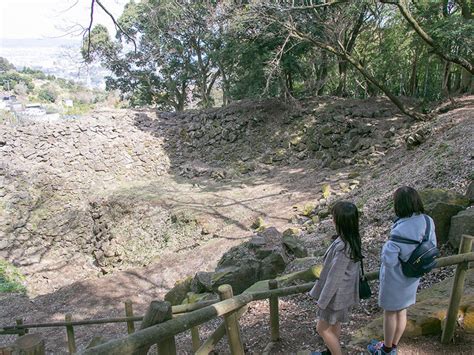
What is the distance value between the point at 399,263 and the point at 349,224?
39 centimetres

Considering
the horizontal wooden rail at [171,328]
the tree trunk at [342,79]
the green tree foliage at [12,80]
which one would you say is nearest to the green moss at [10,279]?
the horizontal wooden rail at [171,328]

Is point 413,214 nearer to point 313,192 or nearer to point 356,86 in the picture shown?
point 313,192

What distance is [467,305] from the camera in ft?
9.32

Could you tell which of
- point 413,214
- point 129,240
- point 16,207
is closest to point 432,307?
point 413,214

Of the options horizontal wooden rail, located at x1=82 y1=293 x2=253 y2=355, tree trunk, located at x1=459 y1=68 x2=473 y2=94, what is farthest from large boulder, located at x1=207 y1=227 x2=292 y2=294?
tree trunk, located at x1=459 y1=68 x2=473 y2=94

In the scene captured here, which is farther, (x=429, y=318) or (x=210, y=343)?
(x=429, y=318)

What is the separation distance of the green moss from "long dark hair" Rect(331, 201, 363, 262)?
9.50 meters

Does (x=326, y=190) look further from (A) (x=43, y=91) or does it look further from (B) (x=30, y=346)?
(A) (x=43, y=91)

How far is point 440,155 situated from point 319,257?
3.86 meters

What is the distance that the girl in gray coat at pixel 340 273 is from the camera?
2.43 meters

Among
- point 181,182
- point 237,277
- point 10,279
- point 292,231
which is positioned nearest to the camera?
point 237,277

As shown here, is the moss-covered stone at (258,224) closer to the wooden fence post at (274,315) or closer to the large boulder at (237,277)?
the large boulder at (237,277)

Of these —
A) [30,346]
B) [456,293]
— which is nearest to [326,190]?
[456,293]

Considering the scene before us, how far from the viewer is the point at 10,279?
995cm
